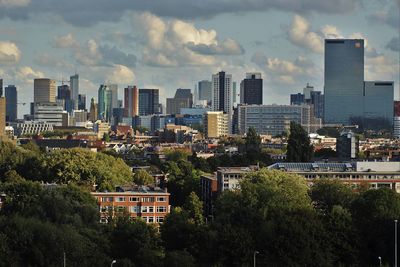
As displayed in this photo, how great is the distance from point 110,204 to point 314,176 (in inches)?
665

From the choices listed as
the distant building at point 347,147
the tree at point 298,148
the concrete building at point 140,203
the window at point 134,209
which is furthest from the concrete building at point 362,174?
the distant building at point 347,147

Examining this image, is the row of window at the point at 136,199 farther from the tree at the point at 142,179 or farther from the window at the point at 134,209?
the tree at the point at 142,179

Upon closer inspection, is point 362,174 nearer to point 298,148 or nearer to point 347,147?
point 298,148

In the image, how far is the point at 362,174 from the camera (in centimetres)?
8400

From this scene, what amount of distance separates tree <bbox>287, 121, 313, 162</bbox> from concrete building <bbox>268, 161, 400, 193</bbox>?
14198mm

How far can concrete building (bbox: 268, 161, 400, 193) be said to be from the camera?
83.2 m

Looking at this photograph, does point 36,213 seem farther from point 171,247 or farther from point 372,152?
point 372,152

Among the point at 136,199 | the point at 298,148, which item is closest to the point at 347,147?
the point at 298,148

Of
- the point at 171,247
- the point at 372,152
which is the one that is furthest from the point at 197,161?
the point at 171,247

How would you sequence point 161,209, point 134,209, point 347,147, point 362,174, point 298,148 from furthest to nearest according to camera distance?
1. point 347,147
2. point 298,148
3. point 362,174
4. point 134,209
5. point 161,209

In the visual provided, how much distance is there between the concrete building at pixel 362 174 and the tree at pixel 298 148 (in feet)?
46.6

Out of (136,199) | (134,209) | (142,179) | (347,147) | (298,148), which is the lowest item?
(134,209)

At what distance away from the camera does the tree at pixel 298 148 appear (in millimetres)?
101562

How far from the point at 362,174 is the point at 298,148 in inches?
720
